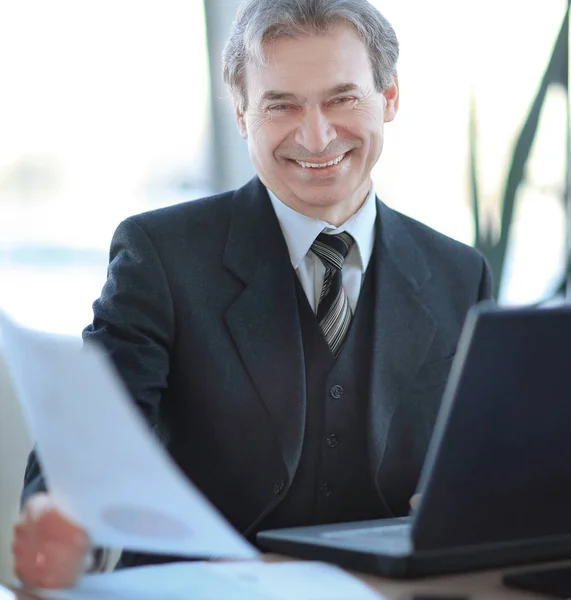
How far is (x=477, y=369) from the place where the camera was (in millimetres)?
959

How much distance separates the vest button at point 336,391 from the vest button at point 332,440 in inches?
2.4

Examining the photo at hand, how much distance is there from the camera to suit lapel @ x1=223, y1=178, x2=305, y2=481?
1.63 m

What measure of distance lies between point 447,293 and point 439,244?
0.11m

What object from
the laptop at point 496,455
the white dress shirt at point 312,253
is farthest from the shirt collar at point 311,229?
the laptop at point 496,455

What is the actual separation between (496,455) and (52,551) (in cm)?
45

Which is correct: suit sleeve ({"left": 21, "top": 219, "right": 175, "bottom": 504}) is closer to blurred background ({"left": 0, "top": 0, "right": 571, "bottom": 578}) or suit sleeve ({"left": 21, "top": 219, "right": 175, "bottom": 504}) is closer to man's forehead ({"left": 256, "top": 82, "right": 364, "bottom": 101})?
man's forehead ({"left": 256, "top": 82, "right": 364, "bottom": 101})

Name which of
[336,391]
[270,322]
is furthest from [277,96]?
[336,391]

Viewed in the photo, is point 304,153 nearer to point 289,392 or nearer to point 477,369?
point 289,392

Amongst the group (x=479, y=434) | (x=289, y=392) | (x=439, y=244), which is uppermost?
(x=479, y=434)

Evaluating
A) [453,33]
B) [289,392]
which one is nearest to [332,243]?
[289,392]

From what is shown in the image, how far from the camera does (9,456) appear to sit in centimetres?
257

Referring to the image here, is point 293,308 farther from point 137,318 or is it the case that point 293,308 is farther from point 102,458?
point 102,458

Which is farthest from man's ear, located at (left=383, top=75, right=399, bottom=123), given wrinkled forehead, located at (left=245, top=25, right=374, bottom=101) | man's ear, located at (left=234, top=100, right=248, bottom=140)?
man's ear, located at (left=234, top=100, right=248, bottom=140)

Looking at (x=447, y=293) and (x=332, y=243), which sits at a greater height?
(x=332, y=243)
